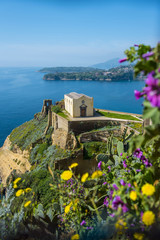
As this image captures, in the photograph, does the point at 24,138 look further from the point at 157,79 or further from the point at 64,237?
the point at 157,79

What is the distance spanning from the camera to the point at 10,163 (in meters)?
25.0

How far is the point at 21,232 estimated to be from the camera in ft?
10.3

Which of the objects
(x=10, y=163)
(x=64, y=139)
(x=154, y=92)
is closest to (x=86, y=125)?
(x=64, y=139)

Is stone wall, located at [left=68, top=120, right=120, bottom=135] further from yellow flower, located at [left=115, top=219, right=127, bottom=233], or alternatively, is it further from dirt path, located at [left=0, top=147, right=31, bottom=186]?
yellow flower, located at [left=115, top=219, right=127, bottom=233]

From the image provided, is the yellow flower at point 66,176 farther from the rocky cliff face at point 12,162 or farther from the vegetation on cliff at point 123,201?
the rocky cliff face at point 12,162

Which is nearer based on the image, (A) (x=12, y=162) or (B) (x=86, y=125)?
(B) (x=86, y=125)

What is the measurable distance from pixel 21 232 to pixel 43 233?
13.3 inches

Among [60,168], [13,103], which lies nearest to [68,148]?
[60,168]

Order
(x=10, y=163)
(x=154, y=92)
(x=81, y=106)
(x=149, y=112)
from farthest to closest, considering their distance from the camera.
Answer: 1. (x=10, y=163)
2. (x=81, y=106)
3. (x=149, y=112)
4. (x=154, y=92)

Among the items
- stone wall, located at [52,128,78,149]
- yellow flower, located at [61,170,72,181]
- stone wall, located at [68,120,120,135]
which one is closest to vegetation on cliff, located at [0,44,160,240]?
yellow flower, located at [61,170,72,181]

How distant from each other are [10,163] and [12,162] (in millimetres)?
614

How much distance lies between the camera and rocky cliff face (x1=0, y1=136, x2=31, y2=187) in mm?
22078

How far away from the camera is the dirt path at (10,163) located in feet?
72.0

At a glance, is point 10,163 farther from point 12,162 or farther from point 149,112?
point 149,112
